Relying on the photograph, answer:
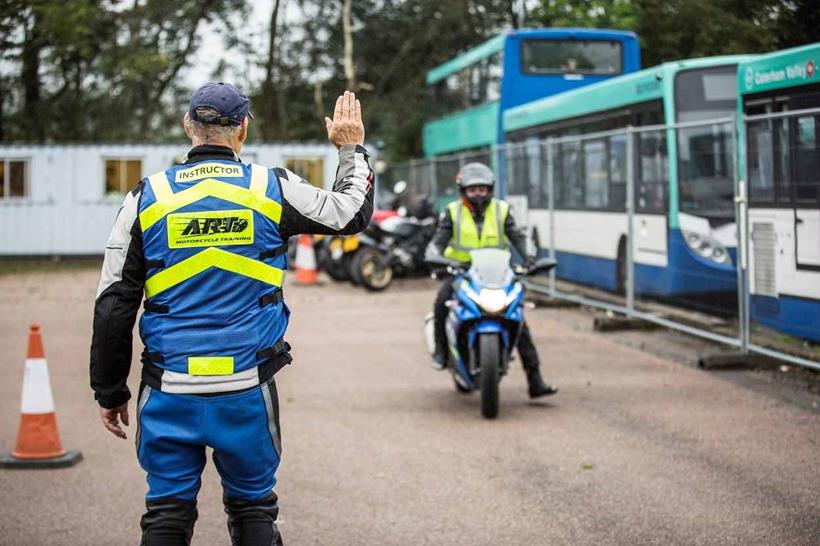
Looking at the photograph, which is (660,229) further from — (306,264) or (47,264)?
(47,264)

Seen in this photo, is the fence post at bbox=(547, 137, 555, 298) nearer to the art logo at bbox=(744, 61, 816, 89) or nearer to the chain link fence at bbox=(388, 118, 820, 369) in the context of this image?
the chain link fence at bbox=(388, 118, 820, 369)

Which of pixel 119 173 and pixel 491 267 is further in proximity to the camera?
pixel 119 173

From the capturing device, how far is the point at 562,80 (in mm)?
24172

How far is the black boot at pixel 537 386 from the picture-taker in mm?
9609

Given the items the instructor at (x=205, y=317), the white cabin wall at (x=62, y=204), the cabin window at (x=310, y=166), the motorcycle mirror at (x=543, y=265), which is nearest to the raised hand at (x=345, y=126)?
the instructor at (x=205, y=317)

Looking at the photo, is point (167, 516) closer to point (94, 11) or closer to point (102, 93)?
point (94, 11)

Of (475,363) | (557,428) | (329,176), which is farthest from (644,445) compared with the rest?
(329,176)

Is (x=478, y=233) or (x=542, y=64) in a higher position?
(x=542, y=64)

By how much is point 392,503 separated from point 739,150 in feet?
19.6

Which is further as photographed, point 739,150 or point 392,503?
point 739,150

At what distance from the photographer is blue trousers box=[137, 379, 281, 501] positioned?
432 cm

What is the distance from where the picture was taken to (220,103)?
14.6 feet

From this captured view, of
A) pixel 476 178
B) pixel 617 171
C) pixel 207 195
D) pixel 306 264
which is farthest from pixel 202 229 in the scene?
pixel 306 264

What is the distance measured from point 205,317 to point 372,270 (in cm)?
1558
